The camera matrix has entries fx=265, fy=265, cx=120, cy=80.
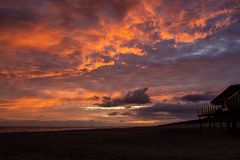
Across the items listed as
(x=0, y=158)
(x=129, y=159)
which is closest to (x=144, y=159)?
(x=129, y=159)

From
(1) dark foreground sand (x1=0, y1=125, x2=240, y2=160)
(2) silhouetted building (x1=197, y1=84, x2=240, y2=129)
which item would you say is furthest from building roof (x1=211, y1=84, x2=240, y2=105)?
(1) dark foreground sand (x1=0, y1=125, x2=240, y2=160)

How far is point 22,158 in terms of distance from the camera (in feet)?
50.3

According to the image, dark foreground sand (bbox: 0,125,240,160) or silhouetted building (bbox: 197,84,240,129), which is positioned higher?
silhouetted building (bbox: 197,84,240,129)

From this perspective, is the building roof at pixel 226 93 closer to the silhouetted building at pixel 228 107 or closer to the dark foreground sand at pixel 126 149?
the silhouetted building at pixel 228 107

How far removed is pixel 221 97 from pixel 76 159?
29.9 meters

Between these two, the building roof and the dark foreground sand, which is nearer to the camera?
the dark foreground sand

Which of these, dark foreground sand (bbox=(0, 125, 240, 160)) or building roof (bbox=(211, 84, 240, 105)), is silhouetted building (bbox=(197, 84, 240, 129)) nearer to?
building roof (bbox=(211, 84, 240, 105))

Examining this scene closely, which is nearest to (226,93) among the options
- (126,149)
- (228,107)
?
(228,107)

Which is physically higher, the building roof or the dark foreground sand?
the building roof

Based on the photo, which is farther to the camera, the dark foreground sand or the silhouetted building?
the silhouetted building

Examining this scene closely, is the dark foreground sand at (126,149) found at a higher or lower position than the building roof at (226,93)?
lower

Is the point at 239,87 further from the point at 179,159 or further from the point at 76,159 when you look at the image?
the point at 76,159

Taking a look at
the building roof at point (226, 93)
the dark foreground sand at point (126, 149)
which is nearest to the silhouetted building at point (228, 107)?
the building roof at point (226, 93)

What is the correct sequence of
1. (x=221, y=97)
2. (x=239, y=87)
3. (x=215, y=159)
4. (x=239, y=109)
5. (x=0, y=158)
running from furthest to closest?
(x=221, y=97) → (x=239, y=87) → (x=239, y=109) → (x=0, y=158) → (x=215, y=159)
